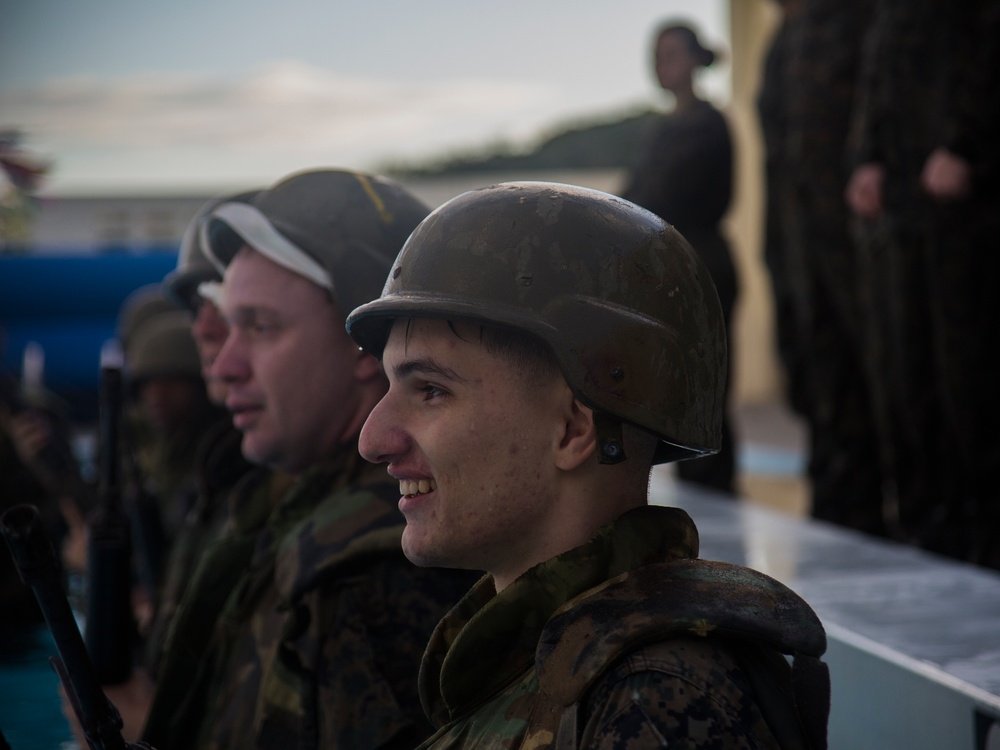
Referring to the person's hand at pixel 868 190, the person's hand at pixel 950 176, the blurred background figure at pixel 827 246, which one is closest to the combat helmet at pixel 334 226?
the person's hand at pixel 950 176

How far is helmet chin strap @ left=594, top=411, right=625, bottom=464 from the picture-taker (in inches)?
41.4

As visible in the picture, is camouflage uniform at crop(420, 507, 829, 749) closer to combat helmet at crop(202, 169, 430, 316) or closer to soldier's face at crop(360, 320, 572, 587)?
soldier's face at crop(360, 320, 572, 587)

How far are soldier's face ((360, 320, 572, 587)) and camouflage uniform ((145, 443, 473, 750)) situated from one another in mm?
405

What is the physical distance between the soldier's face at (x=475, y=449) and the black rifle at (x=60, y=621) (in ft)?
0.91

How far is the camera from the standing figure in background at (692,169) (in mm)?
4449

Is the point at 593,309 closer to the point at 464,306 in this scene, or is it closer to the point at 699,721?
the point at 464,306

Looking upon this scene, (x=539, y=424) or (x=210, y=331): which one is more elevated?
(x=539, y=424)

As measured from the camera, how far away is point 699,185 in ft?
14.7

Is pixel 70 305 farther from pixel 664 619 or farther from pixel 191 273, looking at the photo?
pixel 664 619

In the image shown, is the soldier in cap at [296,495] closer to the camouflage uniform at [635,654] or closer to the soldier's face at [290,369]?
the soldier's face at [290,369]

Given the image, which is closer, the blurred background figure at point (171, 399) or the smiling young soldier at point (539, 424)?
the smiling young soldier at point (539, 424)

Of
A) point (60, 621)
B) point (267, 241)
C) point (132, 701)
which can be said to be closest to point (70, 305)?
point (132, 701)

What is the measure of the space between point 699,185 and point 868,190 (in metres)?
1.22

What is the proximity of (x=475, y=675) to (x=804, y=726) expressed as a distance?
27 centimetres
